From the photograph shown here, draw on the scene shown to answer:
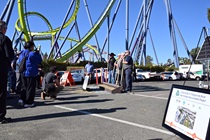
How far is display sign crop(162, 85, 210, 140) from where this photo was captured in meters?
2.77

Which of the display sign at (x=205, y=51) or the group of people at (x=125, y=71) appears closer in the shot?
the display sign at (x=205, y=51)

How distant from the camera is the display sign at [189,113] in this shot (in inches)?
109

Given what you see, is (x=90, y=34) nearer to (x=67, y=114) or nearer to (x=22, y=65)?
(x=22, y=65)

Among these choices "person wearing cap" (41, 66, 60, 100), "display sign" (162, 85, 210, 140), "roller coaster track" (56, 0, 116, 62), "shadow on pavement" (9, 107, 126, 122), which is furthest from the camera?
"roller coaster track" (56, 0, 116, 62)

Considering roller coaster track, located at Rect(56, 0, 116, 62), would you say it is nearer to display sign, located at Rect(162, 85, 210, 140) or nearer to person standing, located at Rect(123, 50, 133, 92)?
person standing, located at Rect(123, 50, 133, 92)

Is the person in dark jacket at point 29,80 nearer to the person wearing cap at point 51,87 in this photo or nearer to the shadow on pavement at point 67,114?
the shadow on pavement at point 67,114

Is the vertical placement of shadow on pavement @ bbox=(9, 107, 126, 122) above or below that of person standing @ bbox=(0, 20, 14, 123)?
below

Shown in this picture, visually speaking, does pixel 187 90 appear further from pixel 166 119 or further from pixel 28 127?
pixel 28 127

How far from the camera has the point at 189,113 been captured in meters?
3.05

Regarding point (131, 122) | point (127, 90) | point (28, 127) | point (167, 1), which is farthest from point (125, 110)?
point (167, 1)

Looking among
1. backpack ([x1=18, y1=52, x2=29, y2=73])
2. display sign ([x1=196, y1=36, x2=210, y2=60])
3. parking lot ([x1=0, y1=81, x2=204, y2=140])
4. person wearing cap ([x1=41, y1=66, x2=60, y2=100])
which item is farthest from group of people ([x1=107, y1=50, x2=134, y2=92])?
backpack ([x1=18, y1=52, x2=29, y2=73])

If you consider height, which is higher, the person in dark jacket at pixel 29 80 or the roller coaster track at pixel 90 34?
the roller coaster track at pixel 90 34

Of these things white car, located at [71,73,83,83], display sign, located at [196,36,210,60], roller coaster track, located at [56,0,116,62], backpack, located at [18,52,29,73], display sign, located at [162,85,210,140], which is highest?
roller coaster track, located at [56,0,116,62]

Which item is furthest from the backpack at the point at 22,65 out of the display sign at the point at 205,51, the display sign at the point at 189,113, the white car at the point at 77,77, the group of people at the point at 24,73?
the white car at the point at 77,77
